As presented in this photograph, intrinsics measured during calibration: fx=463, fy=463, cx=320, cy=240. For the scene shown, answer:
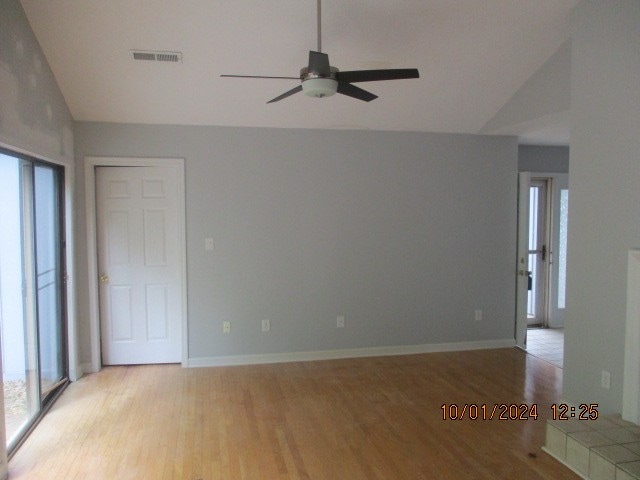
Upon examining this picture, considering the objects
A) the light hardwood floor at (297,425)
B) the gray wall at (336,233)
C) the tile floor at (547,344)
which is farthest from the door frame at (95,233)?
the tile floor at (547,344)

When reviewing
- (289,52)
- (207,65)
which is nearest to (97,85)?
(207,65)

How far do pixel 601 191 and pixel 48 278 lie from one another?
13.9ft

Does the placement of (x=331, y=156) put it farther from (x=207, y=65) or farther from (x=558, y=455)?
(x=558, y=455)

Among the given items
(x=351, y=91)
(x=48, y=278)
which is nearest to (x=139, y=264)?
(x=48, y=278)

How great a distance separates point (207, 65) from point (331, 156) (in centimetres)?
156

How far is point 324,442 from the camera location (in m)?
3.10

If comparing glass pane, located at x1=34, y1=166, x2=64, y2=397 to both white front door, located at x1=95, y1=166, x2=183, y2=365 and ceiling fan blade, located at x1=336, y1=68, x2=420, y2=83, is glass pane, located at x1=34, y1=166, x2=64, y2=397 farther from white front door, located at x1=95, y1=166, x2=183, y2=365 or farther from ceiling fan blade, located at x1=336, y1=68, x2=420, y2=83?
ceiling fan blade, located at x1=336, y1=68, x2=420, y2=83

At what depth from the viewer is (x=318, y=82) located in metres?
2.52

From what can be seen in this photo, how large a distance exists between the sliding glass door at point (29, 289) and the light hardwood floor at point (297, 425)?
22cm

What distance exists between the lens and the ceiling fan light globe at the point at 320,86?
2.52 m

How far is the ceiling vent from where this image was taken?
3518 millimetres

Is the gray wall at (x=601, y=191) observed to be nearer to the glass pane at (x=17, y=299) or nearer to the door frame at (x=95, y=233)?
the door frame at (x=95, y=233)

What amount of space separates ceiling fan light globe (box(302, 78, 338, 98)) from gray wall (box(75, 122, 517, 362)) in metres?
2.12

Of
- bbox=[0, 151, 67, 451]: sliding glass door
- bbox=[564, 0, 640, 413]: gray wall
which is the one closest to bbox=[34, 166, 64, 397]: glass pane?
bbox=[0, 151, 67, 451]: sliding glass door
